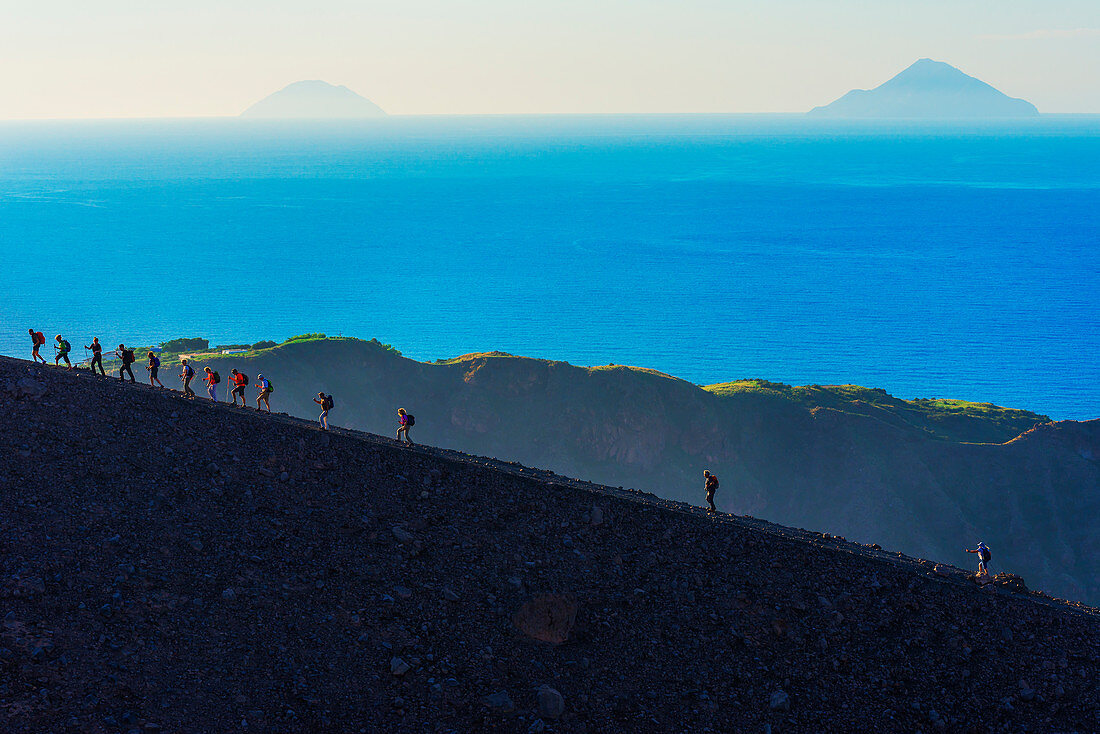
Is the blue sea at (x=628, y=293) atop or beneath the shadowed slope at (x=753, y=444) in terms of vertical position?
atop

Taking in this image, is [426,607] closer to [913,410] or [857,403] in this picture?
[857,403]

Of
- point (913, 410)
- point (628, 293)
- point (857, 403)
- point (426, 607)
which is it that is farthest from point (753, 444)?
point (628, 293)

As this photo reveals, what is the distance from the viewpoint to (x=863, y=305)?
134125 mm

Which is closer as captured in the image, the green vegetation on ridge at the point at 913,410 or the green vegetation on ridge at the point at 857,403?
the green vegetation on ridge at the point at 857,403

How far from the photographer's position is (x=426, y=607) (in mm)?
15930

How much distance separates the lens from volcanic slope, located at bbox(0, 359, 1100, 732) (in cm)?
1359

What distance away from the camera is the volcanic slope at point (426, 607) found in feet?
44.6

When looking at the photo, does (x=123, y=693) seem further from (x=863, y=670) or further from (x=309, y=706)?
(x=863, y=670)

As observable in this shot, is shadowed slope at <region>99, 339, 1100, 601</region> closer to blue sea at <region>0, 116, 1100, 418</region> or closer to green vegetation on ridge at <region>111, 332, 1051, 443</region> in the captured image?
green vegetation on ridge at <region>111, 332, 1051, 443</region>

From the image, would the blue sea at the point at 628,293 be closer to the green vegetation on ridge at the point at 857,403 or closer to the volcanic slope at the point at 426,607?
the green vegetation on ridge at the point at 857,403

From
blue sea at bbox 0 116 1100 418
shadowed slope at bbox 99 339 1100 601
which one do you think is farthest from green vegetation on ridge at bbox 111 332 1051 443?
blue sea at bbox 0 116 1100 418

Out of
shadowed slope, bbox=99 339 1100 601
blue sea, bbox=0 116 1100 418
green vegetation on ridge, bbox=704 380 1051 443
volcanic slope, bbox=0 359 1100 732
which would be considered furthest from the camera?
blue sea, bbox=0 116 1100 418

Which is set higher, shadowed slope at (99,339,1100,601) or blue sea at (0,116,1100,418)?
blue sea at (0,116,1100,418)

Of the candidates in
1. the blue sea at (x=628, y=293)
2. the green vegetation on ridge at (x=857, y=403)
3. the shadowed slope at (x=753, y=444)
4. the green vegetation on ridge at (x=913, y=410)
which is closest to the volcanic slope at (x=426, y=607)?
the shadowed slope at (x=753, y=444)
